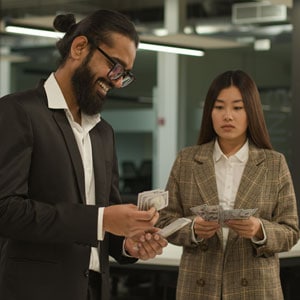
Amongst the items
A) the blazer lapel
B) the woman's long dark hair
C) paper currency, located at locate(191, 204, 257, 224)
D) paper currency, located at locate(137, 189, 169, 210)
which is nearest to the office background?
the woman's long dark hair

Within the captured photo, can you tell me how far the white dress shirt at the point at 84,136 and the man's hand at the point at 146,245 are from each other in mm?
175

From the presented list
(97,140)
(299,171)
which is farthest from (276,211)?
(299,171)

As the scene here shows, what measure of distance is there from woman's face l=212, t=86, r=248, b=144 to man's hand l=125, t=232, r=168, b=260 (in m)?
0.95

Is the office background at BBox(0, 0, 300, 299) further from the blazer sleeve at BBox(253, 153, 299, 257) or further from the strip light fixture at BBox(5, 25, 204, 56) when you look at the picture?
the blazer sleeve at BBox(253, 153, 299, 257)

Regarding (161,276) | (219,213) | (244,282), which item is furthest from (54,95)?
(161,276)

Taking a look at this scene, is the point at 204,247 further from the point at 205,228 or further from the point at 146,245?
the point at 146,245

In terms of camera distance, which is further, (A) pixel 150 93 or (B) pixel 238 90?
(A) pixel 150 93

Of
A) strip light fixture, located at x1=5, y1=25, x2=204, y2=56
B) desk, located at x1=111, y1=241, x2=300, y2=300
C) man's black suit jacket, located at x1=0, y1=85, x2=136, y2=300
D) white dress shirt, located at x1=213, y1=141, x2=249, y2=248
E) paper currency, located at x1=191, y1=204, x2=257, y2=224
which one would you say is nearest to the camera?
man's black suit jacket, located at x1=0, y1=85, x2=136, y2=300

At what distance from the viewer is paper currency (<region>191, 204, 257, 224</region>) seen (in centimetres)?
330

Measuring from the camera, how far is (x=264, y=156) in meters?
3.72

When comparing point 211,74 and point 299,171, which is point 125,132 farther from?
point 299,171

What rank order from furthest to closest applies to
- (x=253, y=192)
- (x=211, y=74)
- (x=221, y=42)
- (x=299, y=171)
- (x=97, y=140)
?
(x=211, y=74) < (x=221, y=42) < (x=299, y=171) < (x=253, y=192) < (x=97, y=140)

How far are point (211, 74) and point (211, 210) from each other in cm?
1125

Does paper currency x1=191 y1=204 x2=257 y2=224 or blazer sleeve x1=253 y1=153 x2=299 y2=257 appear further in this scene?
blazer sleeve x1=253 y1=153 x2=299 y2=257
